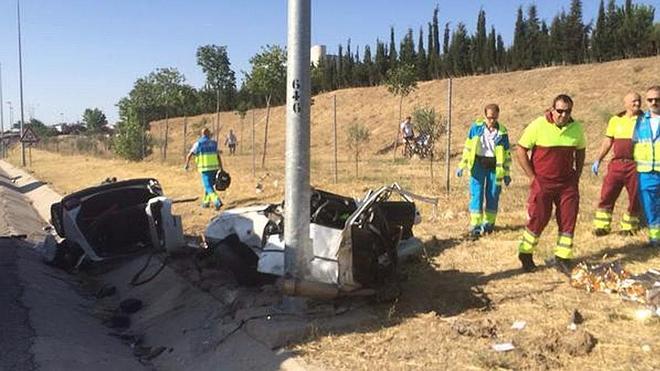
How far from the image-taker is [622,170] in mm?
8164

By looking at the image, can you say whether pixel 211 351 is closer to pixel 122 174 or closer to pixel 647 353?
pixel 647 353

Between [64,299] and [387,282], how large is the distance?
4288 millimetres

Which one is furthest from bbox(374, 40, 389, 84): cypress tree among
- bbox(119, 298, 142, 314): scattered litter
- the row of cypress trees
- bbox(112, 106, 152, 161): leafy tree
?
bbox(119, 298, 142, 314): scattered litter

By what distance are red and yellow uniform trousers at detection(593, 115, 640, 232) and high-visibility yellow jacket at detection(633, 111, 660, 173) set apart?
7.7 inches

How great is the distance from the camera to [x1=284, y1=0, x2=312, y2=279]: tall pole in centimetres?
587

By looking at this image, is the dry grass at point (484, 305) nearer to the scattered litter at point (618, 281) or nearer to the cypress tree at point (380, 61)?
the scattered litter at point (618, 281)

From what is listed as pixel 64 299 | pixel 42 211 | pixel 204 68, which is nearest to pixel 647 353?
pixel 64 299

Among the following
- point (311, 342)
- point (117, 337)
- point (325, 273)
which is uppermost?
point (325, 273)

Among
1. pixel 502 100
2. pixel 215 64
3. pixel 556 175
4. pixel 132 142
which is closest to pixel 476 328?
pixel 556 175

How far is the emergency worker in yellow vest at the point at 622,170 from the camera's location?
7965 mm

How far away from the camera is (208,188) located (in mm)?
13688

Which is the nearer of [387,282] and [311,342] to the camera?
[311,342]

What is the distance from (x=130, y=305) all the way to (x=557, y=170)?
16.9 ft

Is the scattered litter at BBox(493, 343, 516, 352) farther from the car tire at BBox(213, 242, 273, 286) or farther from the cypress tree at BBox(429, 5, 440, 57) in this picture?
the cypress tree at BBox(429, 5, 440, 57)
